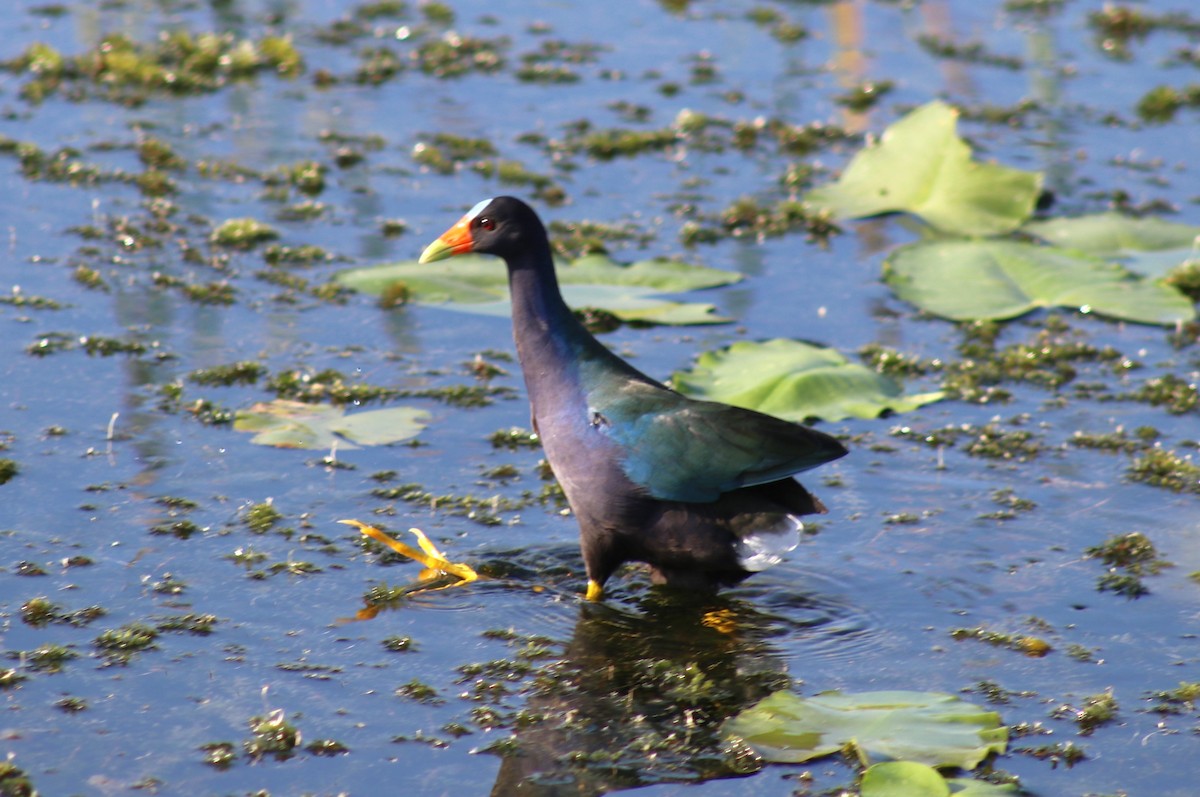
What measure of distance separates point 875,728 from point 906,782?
0.98ft

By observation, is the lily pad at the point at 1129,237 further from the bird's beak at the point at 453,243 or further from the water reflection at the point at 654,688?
the bird's beak at the point at 453,243

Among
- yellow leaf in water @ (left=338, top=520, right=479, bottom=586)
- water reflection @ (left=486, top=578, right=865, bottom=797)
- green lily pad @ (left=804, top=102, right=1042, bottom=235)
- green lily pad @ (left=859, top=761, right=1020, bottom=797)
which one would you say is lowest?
water reflection @ (left=486, top=578, right=865, bottom=797)

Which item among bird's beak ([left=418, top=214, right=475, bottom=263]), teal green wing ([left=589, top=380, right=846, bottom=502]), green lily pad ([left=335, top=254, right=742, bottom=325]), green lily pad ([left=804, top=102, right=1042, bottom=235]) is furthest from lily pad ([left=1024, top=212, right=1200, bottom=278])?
bird's beak ([left=418, top=214, right=475, bottom=263])

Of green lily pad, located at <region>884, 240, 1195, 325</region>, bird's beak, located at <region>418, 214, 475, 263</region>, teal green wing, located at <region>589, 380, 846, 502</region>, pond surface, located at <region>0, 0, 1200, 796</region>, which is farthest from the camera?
green lily pad, located at <region>884, 240, 1195, 325</region>

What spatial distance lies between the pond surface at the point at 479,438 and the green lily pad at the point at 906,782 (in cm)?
20

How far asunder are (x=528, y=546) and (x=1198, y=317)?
12.0 feet

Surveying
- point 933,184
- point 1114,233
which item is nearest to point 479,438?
point 933,184

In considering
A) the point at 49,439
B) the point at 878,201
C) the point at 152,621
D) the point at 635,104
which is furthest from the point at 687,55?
the point at 152,621

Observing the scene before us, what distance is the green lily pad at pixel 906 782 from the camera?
13.4ft

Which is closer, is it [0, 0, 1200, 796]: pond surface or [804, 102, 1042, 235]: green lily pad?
[0, 0, 1200, 796]: pond surface

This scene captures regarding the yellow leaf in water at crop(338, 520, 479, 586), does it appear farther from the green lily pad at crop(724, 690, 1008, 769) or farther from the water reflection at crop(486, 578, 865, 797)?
the green lily pad at crop(724, 690, 1008, 769)

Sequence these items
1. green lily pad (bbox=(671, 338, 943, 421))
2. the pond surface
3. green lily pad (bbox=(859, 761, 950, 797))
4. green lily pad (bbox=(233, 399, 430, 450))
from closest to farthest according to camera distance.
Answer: green lily pad (bbox=(859, 761, 950, 797))
the pond surface
green lily pad (bbox=(233, 399, 430, 450))
green lily pad (bbox=(671, 338, 943, 421))

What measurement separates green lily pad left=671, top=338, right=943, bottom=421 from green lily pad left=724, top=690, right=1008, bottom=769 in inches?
72.3

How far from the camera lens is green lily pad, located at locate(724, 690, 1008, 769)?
14.2 ft
